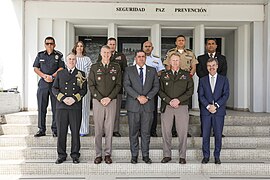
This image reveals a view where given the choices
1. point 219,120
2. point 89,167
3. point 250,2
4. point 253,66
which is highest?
point 250,2

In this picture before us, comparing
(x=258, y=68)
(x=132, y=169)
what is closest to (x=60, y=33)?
(x=132, y=169)

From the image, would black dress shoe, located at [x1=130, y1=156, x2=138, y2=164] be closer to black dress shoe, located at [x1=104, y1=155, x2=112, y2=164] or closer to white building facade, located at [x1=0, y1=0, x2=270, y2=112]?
black dress shoe, located at [x1=104, y1=155, x2=112, y2=164]

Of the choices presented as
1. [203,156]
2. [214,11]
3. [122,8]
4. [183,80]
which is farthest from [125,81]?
[214,11]

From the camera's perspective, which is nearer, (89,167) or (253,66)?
(89,167)

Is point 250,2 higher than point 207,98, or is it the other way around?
point 250,2

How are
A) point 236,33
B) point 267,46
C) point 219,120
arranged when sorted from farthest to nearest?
1. point 236,33
2. point 267,46
3. point 219,120

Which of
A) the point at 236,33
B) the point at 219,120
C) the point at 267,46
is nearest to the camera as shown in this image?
the point at 219,120

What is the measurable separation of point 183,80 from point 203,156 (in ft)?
4.02

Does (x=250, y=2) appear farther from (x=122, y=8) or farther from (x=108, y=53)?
(x=108, y=53)

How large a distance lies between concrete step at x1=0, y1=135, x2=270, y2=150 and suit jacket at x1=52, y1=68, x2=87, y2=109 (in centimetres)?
94

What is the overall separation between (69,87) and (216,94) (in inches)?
85.9

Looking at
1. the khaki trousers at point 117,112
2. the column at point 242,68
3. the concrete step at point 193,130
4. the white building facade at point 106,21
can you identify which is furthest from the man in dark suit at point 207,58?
the column at point 242,68

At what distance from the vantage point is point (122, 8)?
8000 mm

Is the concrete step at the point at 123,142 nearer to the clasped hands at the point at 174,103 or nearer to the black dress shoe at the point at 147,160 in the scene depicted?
the black dress shoe at the point at 147,160
